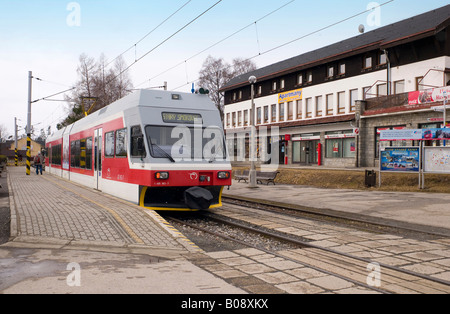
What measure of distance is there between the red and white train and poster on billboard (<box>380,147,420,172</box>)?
11008mm

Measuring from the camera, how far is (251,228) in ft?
29.4

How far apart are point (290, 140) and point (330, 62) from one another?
341 inches

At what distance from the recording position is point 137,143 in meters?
10.4

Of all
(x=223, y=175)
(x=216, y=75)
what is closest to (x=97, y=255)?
(x=223, y=175)

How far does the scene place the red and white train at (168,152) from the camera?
10016 millimetres

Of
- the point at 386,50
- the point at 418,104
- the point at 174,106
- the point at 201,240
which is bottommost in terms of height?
the point at 201,240

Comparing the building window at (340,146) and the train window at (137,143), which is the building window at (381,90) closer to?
the building window at (340,146)

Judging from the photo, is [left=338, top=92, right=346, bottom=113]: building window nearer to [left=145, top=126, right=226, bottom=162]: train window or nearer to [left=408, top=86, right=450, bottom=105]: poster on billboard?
[left=408, top=86, right=450, bottom=105]: poster on billboard

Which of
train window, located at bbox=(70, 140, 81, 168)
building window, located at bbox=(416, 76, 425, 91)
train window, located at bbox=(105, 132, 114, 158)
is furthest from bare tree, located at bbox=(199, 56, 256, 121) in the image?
train window, located at bbox=(105, 132, 114, 158)

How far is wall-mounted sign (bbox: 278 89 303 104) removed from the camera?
136ft

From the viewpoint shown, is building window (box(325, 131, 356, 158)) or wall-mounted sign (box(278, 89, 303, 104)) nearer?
building window (box(325, 131, 356, 158))
